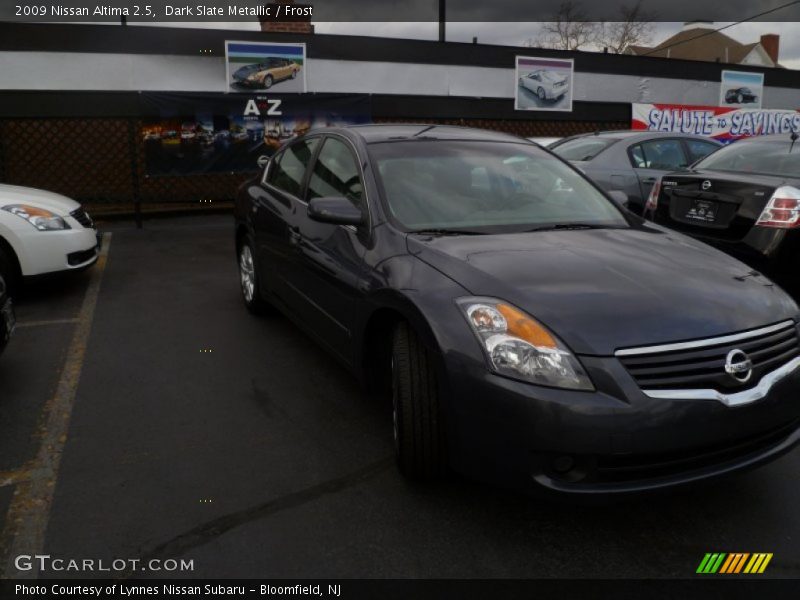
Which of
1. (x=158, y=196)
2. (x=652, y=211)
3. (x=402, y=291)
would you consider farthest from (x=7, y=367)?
(x=158, y=196)

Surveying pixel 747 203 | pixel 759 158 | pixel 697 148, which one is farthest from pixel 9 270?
pixel 697 148

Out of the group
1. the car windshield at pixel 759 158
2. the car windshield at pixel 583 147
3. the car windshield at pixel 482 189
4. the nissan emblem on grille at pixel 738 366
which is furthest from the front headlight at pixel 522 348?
the car windshield at pixel 583 147

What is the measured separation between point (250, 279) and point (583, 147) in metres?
4.96

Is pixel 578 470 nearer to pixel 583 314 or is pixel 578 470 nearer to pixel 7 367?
pixel 583 314

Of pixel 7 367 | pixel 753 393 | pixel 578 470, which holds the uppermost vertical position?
pixel 753 393

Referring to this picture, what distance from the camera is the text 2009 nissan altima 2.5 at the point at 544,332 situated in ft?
8.00

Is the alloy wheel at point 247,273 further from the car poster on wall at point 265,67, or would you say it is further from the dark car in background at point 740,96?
the dark car in background at point 740,96

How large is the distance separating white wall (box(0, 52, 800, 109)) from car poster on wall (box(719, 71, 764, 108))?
Answer: 4.00 feet

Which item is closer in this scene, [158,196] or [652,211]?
[652,211]

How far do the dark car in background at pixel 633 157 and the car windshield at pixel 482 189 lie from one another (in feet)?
13.4

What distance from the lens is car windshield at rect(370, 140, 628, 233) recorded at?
3592 millimetres

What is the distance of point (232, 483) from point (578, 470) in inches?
60.0

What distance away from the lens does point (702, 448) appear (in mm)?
2512

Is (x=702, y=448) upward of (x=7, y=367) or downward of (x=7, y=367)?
upward
